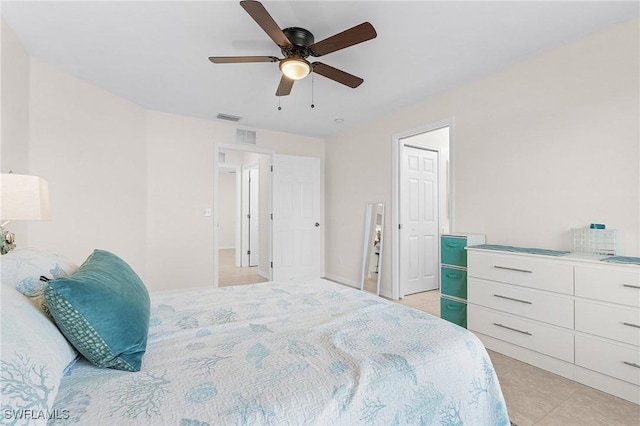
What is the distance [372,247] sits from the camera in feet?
14.6

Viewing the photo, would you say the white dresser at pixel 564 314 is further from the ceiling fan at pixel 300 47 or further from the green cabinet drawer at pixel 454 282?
the ceiling fan at pixel 300 47

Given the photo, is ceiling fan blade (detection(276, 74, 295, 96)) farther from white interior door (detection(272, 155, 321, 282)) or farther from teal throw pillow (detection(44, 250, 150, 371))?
white interior door (detection(272, 155, 321, 282))

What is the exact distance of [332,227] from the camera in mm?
5289

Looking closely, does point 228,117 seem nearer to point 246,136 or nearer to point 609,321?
point 246,136

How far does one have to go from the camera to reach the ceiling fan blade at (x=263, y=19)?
1.57 metres

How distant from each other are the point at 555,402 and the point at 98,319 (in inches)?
101

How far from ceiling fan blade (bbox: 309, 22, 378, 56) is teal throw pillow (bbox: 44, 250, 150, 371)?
182 centimetres

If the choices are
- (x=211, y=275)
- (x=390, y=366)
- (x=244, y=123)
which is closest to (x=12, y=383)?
(x=390, y=366)

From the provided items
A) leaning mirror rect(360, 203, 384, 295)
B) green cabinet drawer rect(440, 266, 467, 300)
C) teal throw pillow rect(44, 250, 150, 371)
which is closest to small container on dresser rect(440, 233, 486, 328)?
green cabinet drawer rect(440, 266, 467, 300)

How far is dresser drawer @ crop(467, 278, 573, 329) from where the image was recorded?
214 cm

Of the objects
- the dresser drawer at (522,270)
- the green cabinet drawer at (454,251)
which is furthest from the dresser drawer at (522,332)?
the green cabinet drawer at (454,251)

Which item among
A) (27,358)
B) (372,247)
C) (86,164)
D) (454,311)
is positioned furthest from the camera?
(372,247)

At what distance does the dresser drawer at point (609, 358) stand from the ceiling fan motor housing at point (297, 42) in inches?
112

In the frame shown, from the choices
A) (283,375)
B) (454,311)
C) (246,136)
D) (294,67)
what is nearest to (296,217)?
(246,136)
